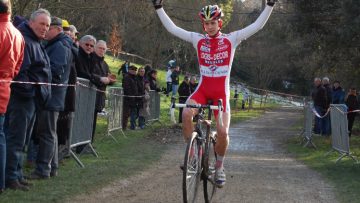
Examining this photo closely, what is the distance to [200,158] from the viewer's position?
24.2 ft

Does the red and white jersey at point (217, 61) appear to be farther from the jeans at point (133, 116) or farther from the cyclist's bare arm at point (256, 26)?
the jeans at point (133, 116)

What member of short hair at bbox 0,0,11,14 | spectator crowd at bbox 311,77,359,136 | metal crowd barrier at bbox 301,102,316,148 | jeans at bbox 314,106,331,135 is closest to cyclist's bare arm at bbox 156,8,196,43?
short hair at bbox 0,0,11,14

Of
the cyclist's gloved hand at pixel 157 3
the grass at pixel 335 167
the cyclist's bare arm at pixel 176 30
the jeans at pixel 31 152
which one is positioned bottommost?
the grass at pixel 335 167

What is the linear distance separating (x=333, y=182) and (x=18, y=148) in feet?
19.6

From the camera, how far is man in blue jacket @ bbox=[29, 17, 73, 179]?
339 inches

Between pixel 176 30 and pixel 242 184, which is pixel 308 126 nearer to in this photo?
pixel 242 184

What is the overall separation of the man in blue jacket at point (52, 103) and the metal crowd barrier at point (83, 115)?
1.43 metres

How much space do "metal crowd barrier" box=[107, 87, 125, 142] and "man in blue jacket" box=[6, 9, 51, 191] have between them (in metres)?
8.03

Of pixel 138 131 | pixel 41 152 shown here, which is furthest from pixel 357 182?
pixel 138 131

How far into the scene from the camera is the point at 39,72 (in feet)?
25.9

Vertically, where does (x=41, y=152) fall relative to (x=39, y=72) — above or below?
below

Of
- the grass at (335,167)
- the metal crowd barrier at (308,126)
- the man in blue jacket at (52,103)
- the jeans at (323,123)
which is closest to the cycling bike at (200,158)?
the man in blue jacket at (52,103)

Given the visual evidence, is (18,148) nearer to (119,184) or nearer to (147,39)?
(119,184)

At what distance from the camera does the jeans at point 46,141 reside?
8602 mm
